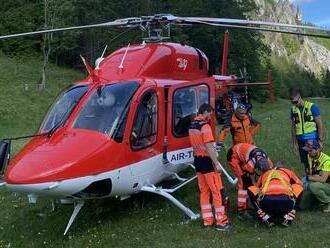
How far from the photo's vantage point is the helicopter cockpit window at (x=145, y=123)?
8.57 m

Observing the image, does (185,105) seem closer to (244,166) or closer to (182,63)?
(182,63)

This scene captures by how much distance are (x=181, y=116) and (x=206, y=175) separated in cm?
185

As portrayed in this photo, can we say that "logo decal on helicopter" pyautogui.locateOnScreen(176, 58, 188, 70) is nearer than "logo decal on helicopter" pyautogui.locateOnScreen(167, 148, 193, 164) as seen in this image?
No

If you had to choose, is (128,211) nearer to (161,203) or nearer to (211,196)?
(161,203)

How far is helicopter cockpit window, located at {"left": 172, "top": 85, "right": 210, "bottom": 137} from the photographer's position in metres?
9.69

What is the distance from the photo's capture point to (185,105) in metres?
9.95

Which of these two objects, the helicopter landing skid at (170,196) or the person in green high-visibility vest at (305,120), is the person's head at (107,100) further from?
the person in green high-visibility vest at (305,120)

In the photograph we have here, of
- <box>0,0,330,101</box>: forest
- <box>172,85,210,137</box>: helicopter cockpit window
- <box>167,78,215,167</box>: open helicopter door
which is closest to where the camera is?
<box>167,78,215,167</box>: open helicopter door

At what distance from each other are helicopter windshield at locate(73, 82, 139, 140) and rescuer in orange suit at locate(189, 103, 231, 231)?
1197mm

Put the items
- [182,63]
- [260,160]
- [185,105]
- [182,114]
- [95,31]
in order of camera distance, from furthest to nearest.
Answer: [95,31] → [182,63] → [185,105] → [182,114] → [260,160]

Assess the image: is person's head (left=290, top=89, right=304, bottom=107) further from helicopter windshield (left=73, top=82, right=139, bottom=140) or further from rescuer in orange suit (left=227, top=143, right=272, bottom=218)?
helicopter windshield (left=73, top=82, right=139, bottom=140)

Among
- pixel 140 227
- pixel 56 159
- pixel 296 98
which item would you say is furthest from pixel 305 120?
pixel 56 159

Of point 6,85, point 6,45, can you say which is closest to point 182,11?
point 6,45

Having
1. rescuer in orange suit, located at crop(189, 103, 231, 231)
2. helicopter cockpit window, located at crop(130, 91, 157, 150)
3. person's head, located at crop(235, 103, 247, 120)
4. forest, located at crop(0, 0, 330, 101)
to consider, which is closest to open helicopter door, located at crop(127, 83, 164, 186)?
helicopter cockpit window, located at crop(130, 91, 157, 150)
